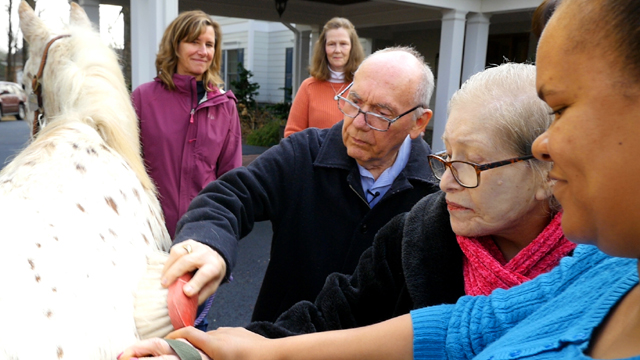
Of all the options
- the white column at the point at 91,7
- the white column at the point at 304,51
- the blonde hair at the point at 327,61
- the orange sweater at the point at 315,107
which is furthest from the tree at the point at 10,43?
the orange sweater at the point at 315,107

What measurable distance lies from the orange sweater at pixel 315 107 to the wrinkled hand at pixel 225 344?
111 inches

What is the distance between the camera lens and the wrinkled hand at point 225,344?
3.67 ft

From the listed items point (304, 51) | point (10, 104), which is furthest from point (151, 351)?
point (10, 104)

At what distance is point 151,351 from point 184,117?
2372 millimetres

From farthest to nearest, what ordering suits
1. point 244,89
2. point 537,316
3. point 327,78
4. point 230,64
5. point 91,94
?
point 230,64, point 244,89, point 327,78, point 91,94, point 537,316

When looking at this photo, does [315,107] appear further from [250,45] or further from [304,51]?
[250,45]

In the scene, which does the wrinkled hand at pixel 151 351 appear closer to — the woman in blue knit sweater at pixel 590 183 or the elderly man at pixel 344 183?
the woman in blue knit sweater at pixel 590 183

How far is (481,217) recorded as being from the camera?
1.29m

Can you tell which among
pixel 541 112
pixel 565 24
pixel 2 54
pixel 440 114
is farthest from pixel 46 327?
pixel 2 54

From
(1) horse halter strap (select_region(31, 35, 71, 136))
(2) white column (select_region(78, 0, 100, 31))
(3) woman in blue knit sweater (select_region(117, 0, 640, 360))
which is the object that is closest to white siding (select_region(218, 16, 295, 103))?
(2) white column (select_region(78, 0, 100, 31))

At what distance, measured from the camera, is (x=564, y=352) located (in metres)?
0.73

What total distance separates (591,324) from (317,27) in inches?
468

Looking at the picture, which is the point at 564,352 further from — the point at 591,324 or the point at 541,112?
the point at 541,112

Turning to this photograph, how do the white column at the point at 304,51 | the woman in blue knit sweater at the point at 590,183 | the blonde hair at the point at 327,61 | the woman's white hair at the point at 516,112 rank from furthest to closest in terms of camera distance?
1. the white column at the point at 304,51
2. the blonde hair at the point at 327,61
3. the woman's white hair at the point at 516,112
4. the woman in blue knit sweater at the point at 590,183
